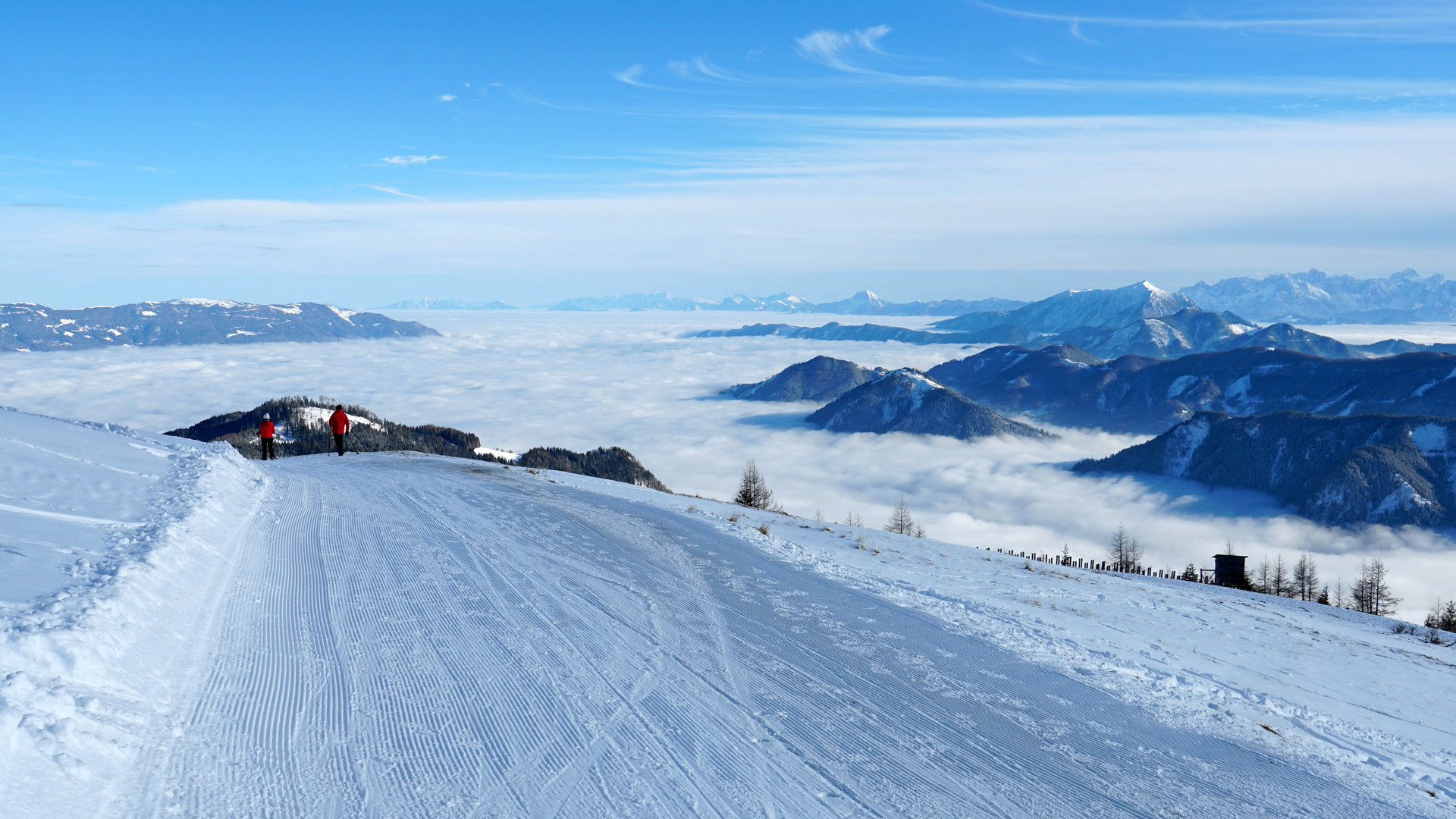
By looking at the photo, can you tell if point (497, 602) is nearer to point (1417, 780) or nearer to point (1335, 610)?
point (1417, 780)

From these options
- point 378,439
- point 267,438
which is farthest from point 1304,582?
point 378,439

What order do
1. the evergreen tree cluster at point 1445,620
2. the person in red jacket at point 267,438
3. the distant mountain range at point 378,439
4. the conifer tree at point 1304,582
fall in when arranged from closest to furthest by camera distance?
the evergreen tree cluster at point 1445,620 → the person in red jacket at point 267,438 → the conifer tree at point 1304,582 → the distant mountain range at point 378,439

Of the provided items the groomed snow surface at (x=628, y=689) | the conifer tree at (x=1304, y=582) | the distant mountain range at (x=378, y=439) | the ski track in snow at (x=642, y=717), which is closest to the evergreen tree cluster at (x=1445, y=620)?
the conifer tree at (x=1304, y=582)

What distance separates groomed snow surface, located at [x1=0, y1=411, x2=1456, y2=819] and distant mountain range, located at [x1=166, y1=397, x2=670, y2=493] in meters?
120

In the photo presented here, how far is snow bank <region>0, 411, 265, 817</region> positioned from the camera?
14.9 feet

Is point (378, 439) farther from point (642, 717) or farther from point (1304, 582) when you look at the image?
point (642, 717)

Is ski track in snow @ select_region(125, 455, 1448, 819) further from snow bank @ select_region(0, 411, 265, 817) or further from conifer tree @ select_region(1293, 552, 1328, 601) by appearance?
conifer tree @ select_region(1293, 552, 1328, 601)

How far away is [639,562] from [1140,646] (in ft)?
22.1

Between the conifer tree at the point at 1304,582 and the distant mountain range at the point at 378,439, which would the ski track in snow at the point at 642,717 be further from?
the distant mountain range at the point at 378,439

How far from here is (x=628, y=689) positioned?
20.6ft

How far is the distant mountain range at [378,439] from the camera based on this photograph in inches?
5413

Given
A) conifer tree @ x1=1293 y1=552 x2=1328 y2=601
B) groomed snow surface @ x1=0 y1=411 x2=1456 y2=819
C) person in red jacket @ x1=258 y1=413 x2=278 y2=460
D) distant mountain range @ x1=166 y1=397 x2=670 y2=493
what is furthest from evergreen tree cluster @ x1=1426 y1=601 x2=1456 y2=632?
distant mountain range @ x1=166 y1=397 x2=670 y2=493

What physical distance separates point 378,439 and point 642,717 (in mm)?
153230

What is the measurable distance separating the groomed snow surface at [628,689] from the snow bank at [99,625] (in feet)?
0.10
